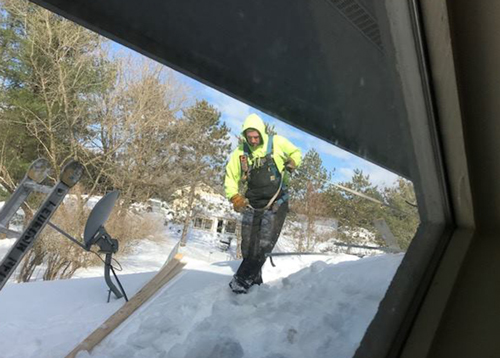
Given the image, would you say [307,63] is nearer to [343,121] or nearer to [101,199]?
[343,121]

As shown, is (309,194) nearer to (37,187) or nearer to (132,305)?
(132,305)

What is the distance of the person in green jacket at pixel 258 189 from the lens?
1948 mm

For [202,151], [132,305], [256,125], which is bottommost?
[132,305]

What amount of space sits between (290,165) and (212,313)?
0.86 m

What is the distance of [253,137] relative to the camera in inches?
77.8

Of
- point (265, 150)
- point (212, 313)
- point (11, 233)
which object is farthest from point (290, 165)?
point (11, 233)

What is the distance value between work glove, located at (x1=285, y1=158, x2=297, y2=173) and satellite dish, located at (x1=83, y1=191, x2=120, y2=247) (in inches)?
35.4

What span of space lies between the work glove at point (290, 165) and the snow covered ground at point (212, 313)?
0.46 meters

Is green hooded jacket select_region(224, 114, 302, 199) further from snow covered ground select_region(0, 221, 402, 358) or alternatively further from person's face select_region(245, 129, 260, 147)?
snow covered ground select_region(0, 221, 402, 358)

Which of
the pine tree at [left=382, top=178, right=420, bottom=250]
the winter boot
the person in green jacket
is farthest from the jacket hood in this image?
the pine tree at [left=382, top=178, right=420, bottom=250]

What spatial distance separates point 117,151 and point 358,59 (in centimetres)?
128

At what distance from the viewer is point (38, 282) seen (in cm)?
164

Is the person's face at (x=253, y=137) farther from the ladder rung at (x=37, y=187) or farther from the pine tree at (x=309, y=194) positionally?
the ladder rung at (x=37, y=187)

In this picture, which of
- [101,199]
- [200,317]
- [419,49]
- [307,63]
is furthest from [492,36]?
[101,199]
